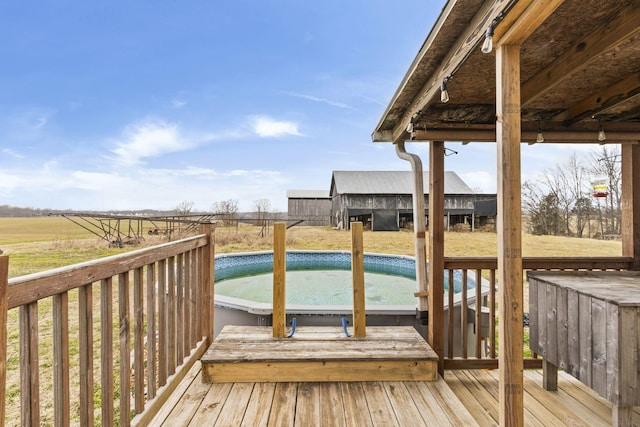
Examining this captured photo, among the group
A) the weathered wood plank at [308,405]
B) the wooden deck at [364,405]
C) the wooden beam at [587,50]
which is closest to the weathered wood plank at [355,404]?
the wooden deck at [364,405]

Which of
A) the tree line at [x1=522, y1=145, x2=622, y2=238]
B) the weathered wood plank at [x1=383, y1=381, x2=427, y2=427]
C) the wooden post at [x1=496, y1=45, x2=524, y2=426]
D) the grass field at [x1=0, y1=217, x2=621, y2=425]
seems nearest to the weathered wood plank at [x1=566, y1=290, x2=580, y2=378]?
the wooden post at [x1=496, y1=45, x2=524, y2=426]

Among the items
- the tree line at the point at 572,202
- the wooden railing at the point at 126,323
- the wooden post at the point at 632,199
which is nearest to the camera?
Result: the wooden railing at the point at 126,323

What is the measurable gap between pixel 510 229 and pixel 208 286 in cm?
205

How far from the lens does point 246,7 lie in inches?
563

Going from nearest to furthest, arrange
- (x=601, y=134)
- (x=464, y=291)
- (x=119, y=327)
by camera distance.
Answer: (x=119, y=327) → (x=601, y=134) → (x=464, y=291)

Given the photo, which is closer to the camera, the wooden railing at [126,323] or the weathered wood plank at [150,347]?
the wooden railing at [126,323]

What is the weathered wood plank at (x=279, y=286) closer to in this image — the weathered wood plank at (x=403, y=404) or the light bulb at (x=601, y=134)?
the weathered wood plank at (x=403, y=404)

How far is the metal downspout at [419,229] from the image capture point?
303 centimetres

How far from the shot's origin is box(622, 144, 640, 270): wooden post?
262 cm

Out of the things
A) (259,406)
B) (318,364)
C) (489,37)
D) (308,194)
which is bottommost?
(259,406)

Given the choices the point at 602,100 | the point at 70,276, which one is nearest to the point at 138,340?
the point at 70,276

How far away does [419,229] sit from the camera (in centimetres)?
324

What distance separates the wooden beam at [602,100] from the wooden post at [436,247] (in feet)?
3.55

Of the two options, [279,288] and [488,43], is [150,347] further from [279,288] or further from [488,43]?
[488,43]
